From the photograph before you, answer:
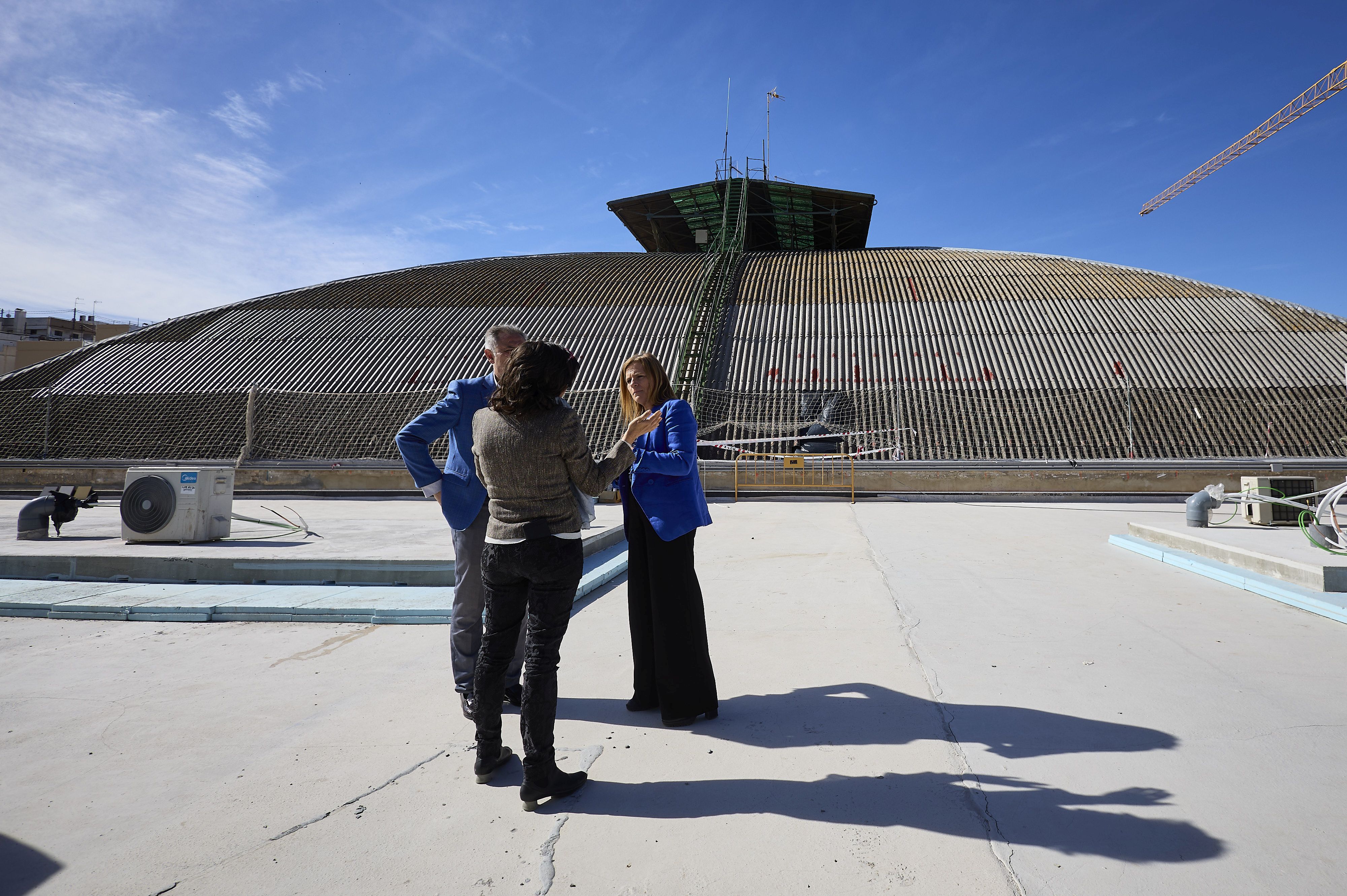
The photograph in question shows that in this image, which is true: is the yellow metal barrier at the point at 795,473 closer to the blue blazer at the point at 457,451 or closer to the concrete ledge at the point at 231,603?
the concrete ledge at the point at 231,603

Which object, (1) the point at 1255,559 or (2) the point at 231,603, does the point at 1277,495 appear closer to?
(1) the point at 1255,559

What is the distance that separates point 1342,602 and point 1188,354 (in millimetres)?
16277

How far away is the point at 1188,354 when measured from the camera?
1850 cm

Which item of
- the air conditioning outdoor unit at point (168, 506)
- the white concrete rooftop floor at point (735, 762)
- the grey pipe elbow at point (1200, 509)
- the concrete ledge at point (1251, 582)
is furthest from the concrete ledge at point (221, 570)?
the grey pipe elbow at point (1200, 509)

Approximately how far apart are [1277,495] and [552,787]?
11437 mm

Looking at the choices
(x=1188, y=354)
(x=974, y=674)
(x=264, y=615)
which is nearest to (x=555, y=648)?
(x=974, y=674)

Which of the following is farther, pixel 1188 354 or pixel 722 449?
pixel 1188 354

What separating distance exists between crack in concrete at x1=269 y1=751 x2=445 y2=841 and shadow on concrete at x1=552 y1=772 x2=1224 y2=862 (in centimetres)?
57

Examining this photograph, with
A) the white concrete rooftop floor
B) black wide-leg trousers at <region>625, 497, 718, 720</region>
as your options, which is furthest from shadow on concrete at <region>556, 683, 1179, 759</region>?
black wide-leg trousers at <region>625, 497, 718, 720</region>

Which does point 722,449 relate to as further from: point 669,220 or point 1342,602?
point 669,220

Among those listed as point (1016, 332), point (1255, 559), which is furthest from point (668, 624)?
point (1016, 332)

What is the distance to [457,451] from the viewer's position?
10.9 ft

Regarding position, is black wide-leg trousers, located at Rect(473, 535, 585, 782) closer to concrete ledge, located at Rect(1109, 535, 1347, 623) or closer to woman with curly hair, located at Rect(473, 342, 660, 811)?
woman with curly hair, located at Rect(473, 342, 660, 811)

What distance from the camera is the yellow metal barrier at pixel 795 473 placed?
1577 cm
